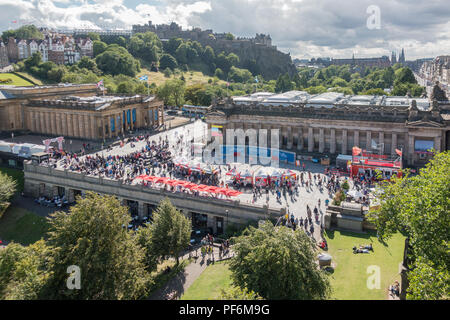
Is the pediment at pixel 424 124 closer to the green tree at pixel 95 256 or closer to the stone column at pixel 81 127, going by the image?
the green tree at pixel 95 256

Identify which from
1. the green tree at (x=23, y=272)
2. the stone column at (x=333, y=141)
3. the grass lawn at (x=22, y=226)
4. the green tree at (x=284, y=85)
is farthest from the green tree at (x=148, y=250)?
the green tree at (x=284, y=85)

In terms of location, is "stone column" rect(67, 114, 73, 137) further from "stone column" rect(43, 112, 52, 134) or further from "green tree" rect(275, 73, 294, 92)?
"green tree" rect(275, 73, 294, 92)

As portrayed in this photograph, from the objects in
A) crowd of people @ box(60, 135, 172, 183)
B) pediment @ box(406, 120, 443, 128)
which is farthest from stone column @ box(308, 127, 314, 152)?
crowd of people @ box(60, 135, 172, 183)

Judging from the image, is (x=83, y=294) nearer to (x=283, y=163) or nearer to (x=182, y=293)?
(x=182, y=293)

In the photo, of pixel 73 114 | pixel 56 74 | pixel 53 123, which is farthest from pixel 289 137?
pixel 56 74

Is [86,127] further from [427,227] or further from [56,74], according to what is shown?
[427,227]
